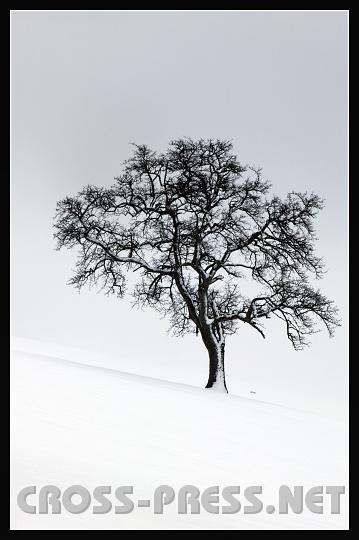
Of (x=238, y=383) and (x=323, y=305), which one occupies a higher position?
(x=323, y=305)

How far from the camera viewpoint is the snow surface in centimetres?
614

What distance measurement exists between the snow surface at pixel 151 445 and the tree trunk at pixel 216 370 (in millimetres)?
2644

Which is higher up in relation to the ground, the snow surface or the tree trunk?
the tree trunk

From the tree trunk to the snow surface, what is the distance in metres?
2.64

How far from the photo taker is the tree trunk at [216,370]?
15664 mm

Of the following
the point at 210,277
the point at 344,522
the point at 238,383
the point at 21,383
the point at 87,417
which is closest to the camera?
the point at 344,522

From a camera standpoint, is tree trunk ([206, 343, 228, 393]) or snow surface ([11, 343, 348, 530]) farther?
tree trunk ([206, 343, 228, 393])

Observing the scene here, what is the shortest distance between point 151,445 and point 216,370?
310 inches

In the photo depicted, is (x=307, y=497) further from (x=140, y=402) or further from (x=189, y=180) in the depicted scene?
(x=189, y=180)

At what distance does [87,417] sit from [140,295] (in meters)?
8.19

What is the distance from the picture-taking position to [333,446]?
1055cm

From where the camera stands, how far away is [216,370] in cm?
1579

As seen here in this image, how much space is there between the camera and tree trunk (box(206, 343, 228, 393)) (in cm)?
1566

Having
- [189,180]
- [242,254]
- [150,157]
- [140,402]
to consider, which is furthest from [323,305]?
[140,402]
